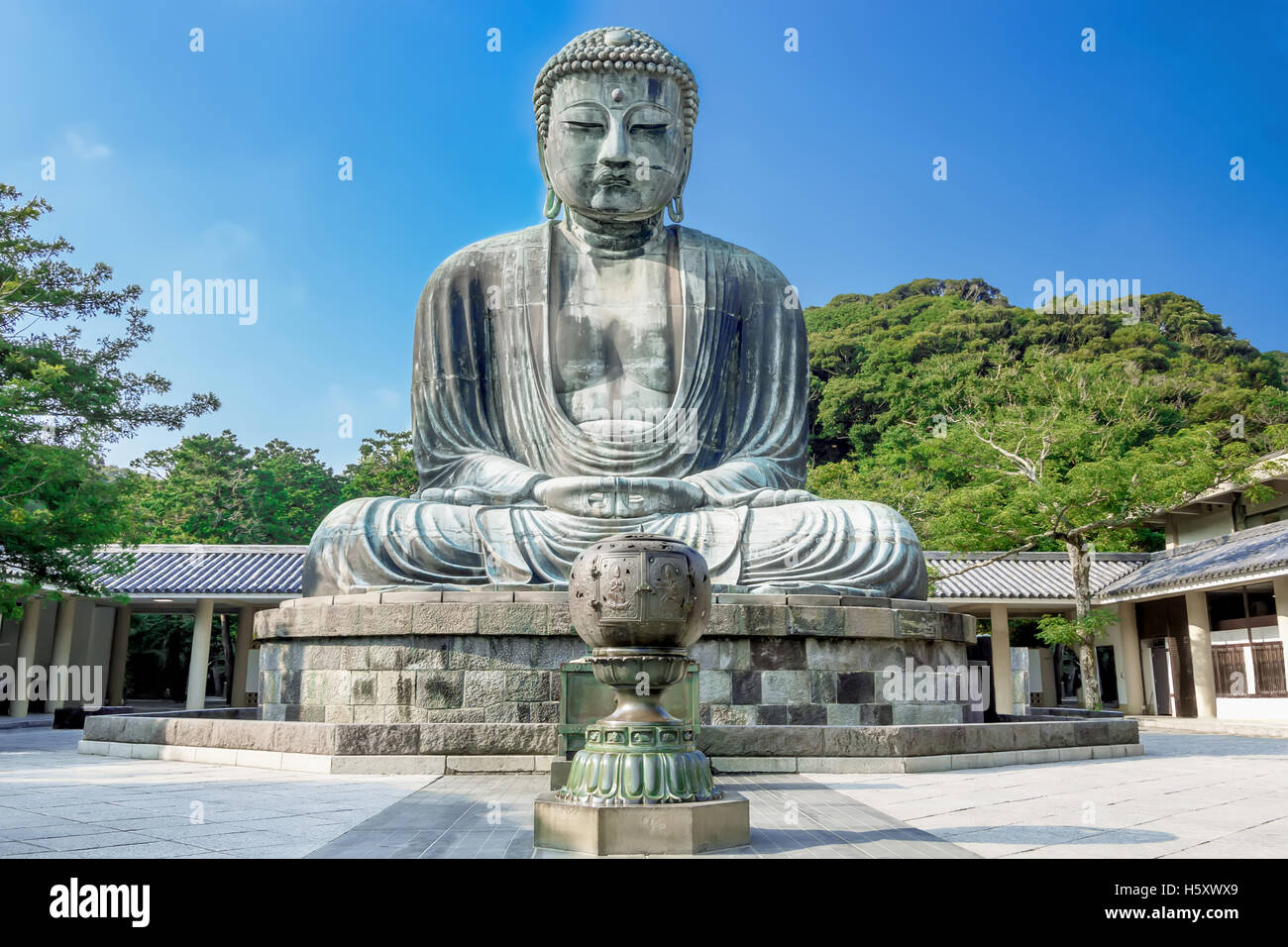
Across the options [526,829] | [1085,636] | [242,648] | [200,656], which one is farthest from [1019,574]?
[526,829]

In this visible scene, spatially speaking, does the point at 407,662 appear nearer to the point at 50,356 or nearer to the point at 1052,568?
the point at 50,356

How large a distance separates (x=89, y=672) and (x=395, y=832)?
19.7 m

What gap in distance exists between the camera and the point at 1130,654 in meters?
20.7

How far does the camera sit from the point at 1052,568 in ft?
71.6

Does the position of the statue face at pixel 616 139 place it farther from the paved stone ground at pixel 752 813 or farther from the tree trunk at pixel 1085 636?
the tree trunk at pixel 1085 636

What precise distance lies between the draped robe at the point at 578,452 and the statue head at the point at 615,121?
656mm

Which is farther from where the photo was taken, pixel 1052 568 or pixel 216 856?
pixel 1052 568

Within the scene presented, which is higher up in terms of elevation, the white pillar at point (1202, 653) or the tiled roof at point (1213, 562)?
the tiled roof at point (1213, 562)

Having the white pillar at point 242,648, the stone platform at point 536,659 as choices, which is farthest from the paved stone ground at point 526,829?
the white pillar at point 242,648

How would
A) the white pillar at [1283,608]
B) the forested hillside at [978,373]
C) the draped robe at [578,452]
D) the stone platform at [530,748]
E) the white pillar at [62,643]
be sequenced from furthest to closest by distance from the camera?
the forested hillside at [978,373]
the white pillar at [62,643]
the white pillar at [1283,608]
the draped robe at [578,452]
the stone platform at [530,748]

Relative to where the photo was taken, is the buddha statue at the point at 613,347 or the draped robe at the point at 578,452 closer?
the draped robe at the point at 578,452

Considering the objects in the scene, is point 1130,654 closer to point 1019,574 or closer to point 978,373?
point 1019,574

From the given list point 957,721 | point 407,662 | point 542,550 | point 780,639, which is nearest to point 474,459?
point 542,550

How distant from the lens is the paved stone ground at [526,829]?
3.52 meters
